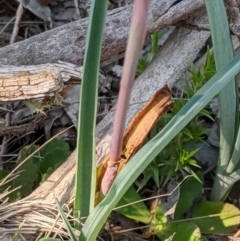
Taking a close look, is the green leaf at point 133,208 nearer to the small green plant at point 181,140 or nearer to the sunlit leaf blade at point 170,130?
the small green plant at point 181,140

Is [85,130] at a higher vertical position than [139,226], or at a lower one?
higher

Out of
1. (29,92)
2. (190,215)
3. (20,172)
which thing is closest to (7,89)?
(29,92)

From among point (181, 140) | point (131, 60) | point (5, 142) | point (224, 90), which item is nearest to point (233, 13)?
point (224, 90)

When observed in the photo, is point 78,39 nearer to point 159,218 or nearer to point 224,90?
→ point 224,90

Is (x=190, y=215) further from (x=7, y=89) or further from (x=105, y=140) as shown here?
(x=7, y=89)

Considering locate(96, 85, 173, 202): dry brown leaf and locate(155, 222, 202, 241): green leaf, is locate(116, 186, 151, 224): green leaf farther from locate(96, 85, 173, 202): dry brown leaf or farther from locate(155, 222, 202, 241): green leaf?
locate(96, 85, 173, 202): dry brown leaf

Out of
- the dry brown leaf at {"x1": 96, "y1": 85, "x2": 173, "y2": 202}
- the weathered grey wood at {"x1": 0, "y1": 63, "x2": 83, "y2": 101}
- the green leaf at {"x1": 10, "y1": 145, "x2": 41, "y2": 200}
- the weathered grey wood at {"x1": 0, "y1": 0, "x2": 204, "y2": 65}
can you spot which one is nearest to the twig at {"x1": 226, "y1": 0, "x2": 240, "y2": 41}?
the weathered grey wood at {"x1": 0, "y1": 0, "x2": 204, "y2": 65}
